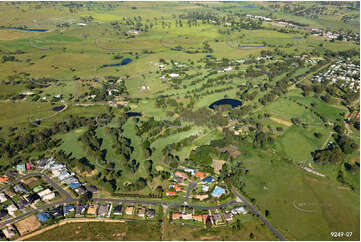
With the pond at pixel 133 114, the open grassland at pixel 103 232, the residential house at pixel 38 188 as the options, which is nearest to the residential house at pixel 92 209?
the open grassland at pixel 103 232

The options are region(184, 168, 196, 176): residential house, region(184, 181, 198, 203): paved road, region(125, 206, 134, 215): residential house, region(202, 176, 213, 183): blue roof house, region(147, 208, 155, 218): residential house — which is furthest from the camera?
region(184, 168, 196, 176): residential house

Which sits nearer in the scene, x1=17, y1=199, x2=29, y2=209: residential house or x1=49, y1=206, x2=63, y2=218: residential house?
x1=49, y1=206, x2=63, y2=218: residential house

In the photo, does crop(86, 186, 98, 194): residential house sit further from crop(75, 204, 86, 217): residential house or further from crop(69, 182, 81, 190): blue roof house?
crop(75, 204, 86, 217): residential house

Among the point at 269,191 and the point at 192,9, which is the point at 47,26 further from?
the point at 269,191

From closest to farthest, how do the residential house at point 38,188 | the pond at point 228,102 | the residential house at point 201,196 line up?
the residential house at point 201,196 → the residential house at point 38,188 → the pond at point 228,102

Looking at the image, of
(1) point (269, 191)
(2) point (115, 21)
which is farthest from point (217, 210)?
(2) point (115, 21)

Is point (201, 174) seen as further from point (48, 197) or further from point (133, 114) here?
point (133, 114)

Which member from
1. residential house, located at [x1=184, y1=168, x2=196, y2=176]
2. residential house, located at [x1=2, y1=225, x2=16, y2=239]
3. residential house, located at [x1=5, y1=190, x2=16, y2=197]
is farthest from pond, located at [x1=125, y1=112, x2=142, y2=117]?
residential house, located at [x1=2, y1=225, x2=16, y2=239]

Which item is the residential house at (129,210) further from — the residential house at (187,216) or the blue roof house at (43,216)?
the blue roof house at (43,216)
